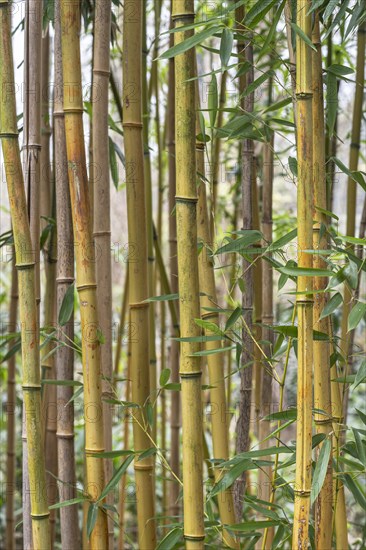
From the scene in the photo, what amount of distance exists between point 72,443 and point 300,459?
413 millimetres

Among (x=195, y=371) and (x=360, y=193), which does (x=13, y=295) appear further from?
(x=360, y=193)

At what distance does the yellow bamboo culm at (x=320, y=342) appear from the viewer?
81 centimetres

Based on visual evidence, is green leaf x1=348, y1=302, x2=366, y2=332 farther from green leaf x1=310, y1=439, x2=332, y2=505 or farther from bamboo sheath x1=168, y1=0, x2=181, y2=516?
bamboo sheath x1=168, y1=0, x2=181, y2=516

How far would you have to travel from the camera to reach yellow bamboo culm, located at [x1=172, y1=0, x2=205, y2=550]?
754 mm

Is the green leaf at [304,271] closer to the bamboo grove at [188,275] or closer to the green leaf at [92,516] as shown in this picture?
the bamboo grove at [188,275]

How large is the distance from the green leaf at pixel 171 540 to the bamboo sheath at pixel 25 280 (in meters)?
0.15

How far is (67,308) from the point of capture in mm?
984

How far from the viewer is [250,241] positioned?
0.87 metres

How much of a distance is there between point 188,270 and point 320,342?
17cm

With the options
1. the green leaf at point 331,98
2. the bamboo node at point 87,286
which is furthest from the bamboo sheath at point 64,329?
the green leaf at point 331,98

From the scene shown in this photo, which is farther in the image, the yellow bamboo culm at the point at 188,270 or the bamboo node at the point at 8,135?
the bamboo node at the point at 8,135

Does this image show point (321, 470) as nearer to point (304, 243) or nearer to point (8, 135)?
point (304, 243)

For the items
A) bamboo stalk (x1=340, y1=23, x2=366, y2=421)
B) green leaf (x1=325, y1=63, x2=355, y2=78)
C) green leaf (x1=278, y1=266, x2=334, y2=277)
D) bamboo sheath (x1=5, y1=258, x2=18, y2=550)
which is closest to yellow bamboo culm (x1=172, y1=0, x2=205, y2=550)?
green leaf (x1=278, y1=266, x2=334, y2=277)

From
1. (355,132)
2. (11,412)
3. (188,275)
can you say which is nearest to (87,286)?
(188,275)
